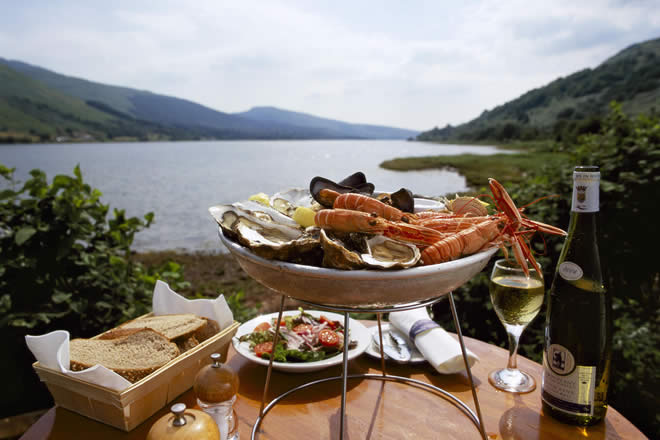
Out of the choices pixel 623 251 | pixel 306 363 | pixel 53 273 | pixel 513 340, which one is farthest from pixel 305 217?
pixel 623 251

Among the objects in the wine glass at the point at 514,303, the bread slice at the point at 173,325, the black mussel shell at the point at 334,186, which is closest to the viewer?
the black mussel shell at the point at 334,186

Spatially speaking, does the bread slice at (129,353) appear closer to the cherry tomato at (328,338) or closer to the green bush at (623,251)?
the cherry tomato at (328,338)

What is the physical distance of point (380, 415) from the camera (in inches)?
62.8

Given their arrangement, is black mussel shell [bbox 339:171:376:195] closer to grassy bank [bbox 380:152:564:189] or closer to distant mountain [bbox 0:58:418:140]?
grassy bank [bbox 380:152:564:189]

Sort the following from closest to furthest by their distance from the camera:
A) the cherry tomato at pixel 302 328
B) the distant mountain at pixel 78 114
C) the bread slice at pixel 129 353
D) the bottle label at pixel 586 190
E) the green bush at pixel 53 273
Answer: the bottle label at pixel 586 190
the bread slice at pixel 129 353
the cherry tomato at pixel 302 328
the green bush at pixel 53 273
the distant mountain at pixel 78 114

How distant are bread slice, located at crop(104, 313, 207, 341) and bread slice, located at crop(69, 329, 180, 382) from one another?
0.07 meters

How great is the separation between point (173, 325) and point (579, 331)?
1824 mm

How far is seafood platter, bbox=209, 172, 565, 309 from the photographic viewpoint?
946 millimetres

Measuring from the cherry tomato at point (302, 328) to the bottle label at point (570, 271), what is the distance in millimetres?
1292

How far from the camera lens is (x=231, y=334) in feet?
6.09

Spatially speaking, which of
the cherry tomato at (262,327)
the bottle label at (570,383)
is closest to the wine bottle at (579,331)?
the bottle label at (570,383)

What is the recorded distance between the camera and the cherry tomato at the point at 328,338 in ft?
6.59

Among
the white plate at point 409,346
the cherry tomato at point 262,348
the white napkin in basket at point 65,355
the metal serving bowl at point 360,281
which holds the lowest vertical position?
the white plate at point 409,346

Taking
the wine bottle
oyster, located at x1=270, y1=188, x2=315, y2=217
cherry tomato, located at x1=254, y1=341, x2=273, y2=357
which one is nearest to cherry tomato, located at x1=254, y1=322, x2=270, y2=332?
cherry tomato, located at x1=254, y1=341, x2=273, y2=357
